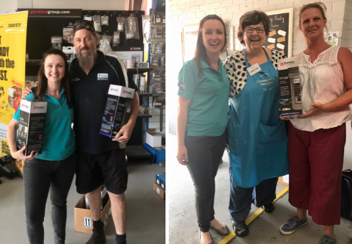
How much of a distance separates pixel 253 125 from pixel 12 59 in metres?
2.82

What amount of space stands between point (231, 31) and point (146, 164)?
8.39 ft

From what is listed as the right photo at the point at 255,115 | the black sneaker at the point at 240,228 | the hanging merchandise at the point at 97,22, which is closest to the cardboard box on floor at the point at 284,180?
the right photo at the point at 255,115

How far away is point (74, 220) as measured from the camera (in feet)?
6.91

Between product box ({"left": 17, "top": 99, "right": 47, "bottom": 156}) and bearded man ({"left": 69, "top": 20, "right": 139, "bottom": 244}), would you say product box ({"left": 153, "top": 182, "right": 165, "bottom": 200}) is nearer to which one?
bearded man ({"left": 69, "top": 20, "right": 139, "bottom": 244})

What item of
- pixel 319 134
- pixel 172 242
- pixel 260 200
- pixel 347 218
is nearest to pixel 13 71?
pixel 172 242

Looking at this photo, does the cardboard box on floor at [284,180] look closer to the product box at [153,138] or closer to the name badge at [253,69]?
the name badge at [253,69]

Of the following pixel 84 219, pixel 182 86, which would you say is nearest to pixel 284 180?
pixel 182 86

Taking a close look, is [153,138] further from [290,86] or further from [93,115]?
[290,86]

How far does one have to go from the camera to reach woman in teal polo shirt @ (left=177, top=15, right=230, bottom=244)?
115 centimetres

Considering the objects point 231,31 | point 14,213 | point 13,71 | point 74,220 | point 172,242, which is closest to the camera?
point 231,31

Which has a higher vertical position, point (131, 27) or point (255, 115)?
point (131, 27)

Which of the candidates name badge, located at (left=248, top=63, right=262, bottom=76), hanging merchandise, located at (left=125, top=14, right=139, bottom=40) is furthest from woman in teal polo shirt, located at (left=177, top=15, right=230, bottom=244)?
hanging merchandise, located at (left=125, top=14, right=139, bottom=40)

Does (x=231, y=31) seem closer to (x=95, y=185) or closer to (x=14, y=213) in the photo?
(x=95, y=185)

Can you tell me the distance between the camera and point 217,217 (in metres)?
1.48
